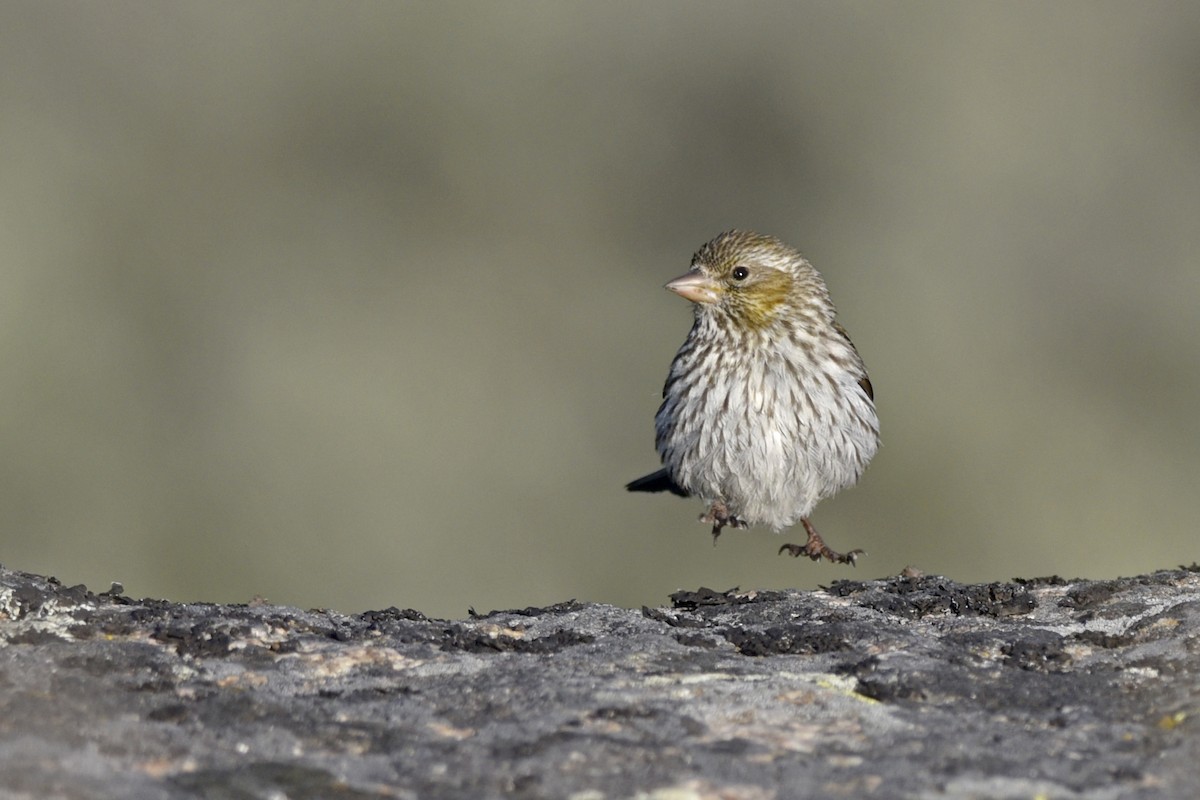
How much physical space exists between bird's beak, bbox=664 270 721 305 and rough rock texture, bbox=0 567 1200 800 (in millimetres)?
3640

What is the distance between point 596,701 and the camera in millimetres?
3727

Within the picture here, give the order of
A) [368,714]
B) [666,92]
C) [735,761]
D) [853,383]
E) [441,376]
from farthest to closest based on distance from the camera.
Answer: [666,92] → [441,376] → [853,383] → [368,714] → [735,761]

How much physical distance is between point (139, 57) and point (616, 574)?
863 cm

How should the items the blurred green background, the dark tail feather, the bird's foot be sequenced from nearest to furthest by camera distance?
the bird's foot, the dark tail feather, the blurred green background

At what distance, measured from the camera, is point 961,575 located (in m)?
16.1

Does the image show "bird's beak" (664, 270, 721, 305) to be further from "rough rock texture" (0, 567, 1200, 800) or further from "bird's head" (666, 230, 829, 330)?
"rough rock texture" (0, 567, 1200, 800)

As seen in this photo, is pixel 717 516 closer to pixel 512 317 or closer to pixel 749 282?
pixel 749 282

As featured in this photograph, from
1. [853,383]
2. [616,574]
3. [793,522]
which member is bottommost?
[793,522]

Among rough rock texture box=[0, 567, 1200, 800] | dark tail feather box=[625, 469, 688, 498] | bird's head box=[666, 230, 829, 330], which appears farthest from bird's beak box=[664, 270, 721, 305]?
rough rock texture box=[0, 567, 1200, 800]

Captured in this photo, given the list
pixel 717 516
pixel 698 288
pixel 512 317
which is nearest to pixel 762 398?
pixel 717 516

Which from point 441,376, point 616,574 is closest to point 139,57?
point 441,376

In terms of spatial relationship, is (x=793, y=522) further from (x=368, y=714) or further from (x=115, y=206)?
(x=115, y=206)

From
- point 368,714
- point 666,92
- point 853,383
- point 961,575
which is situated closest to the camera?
point 368,714

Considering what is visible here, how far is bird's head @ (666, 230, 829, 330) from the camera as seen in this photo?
838 cm
